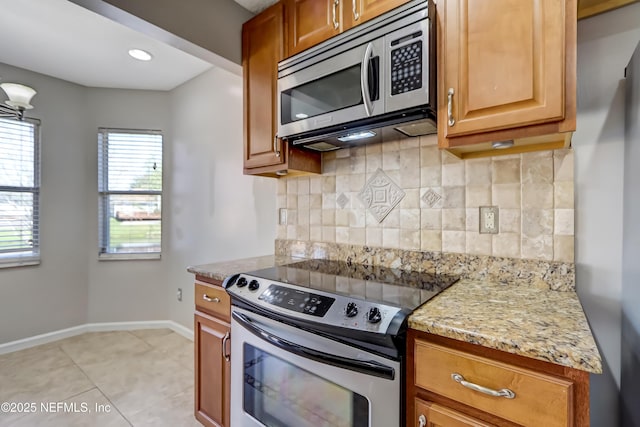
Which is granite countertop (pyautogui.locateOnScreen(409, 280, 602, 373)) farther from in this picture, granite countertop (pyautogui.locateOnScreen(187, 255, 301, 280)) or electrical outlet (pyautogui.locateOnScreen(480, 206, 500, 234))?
granite countertop (pyautogui.locateOnScreen(187, 255, 301, 280))

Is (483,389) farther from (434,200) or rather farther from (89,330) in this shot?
(89,330)

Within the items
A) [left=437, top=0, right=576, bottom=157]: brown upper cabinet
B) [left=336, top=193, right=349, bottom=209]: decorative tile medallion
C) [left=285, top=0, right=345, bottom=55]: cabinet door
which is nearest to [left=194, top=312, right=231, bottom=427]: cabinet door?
[left=336, top=193, right=349, bottom=209]: decorative tile medallion

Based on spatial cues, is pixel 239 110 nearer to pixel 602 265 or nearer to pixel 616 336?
pixel 602 265

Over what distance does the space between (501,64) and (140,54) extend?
2.63m

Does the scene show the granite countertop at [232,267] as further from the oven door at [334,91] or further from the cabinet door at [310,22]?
the cabinet door at [310,22]

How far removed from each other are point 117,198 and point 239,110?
1.76m

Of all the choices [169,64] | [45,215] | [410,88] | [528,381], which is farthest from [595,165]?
[45,215]

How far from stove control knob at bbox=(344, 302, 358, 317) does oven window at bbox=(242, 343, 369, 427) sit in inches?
10.2

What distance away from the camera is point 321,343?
102 cm

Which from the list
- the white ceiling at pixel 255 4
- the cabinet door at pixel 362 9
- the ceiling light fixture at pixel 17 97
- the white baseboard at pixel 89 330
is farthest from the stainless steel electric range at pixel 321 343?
the white baseboard at pixel 89 330

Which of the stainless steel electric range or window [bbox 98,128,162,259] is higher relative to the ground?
window [bbox 98,128,162,259]

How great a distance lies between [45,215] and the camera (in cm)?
289

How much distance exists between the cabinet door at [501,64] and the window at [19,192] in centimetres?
355

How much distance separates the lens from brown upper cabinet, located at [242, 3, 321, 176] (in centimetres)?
168
